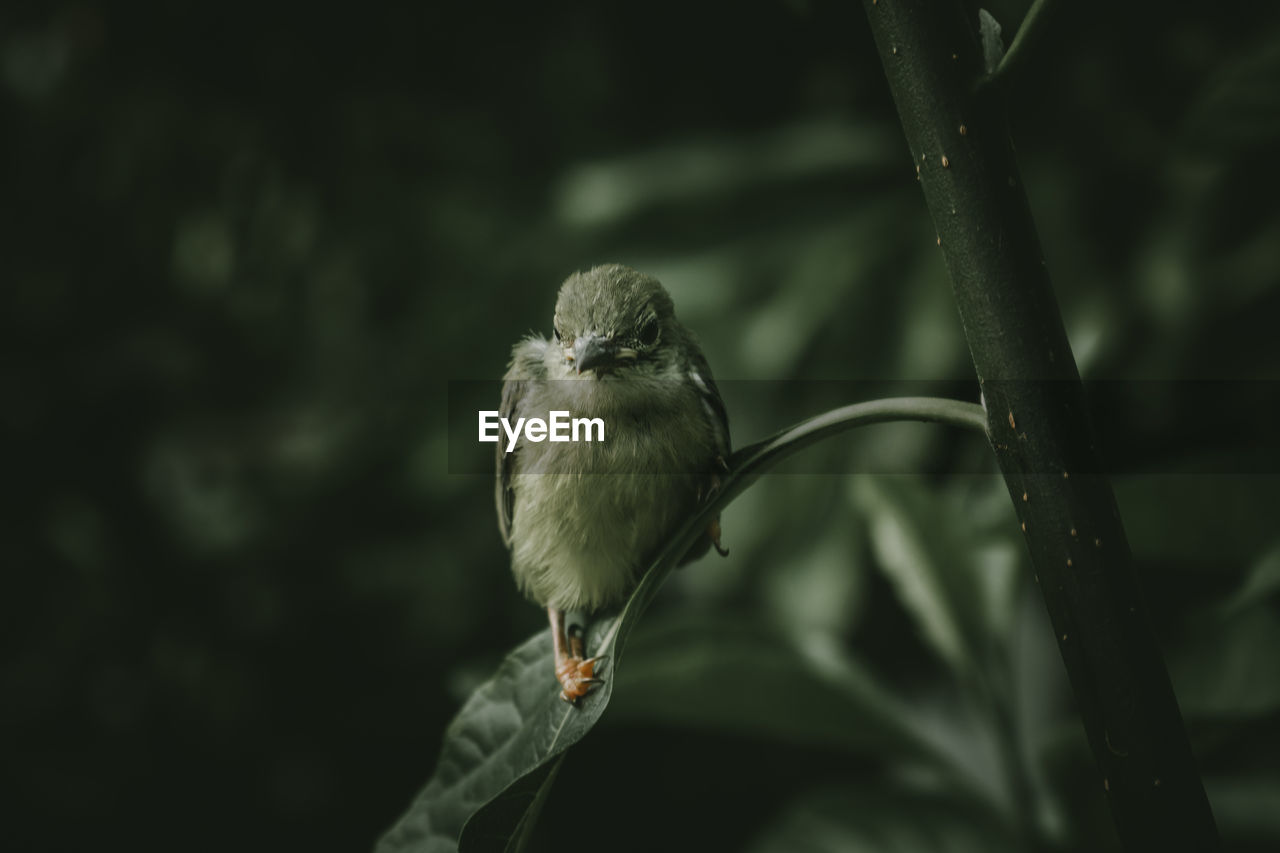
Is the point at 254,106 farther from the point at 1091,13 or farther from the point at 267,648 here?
the point at 1091,13

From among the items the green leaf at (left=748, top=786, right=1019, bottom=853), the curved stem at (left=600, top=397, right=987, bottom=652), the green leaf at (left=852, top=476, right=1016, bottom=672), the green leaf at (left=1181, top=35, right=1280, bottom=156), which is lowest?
the green leaf at (left=748, top=786, right=1019, bottom=853)

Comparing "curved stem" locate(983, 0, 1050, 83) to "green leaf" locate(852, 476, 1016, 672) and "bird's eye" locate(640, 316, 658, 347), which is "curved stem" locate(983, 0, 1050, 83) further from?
"green leaf" locate(852, 476, 1016, 672)

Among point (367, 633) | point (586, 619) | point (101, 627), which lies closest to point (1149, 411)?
point (586, 619)

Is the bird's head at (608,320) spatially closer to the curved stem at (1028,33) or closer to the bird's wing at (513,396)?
the bird's wing at (513,396)

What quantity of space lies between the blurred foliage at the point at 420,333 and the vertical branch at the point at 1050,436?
128 cm

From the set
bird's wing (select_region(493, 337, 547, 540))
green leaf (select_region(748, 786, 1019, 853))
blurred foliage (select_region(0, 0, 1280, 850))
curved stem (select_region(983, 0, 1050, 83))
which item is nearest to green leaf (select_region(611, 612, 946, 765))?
green leaf (select_region(748, 786, 1019, 853))

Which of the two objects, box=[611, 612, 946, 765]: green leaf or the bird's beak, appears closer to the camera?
the bird's beak

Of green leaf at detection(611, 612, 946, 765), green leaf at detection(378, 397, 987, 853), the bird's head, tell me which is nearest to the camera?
green leaf at detection(378, 397, 987, 853)

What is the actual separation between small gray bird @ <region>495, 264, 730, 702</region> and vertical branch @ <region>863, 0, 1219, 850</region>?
0.45 metres

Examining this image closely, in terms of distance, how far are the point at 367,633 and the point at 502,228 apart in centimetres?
129

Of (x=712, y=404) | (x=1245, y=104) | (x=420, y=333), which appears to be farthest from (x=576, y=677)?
(x=420, y=333)

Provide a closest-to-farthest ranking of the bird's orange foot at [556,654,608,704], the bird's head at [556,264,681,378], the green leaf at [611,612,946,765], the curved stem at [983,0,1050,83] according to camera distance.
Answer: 1. the curved stem at [983,0,1050,83]
2. the bird's orange foot at [556,654,608,704]
3. the bird's head at [556,264,681,378]
4. the green leaf at [611,612,946,765]

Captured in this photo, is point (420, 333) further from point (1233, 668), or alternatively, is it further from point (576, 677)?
point (1233, 668)

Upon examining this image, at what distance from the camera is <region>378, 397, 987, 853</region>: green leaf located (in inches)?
30.8
